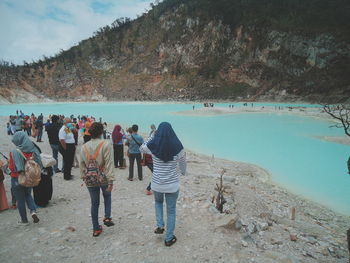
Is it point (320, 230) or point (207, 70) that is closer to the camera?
point (320, 230)

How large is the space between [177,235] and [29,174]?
258cm

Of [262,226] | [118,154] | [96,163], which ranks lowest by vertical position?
[262,226]

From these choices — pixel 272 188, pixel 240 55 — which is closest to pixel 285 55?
pixel 240 55

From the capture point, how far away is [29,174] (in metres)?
3.90

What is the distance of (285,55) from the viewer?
68.0 m

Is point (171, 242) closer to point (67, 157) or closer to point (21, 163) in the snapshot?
point (21, 163)

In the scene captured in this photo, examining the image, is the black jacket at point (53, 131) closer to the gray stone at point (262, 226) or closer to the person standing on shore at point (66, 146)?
the person standing on shore at point (66, 146)

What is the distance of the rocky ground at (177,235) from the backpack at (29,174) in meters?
0.85

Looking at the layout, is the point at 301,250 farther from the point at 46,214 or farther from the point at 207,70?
the point at 207,70

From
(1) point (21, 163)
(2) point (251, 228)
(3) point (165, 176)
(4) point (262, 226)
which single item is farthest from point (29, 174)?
(4) point (262, 226)

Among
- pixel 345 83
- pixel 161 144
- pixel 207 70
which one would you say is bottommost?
pixel 161 144

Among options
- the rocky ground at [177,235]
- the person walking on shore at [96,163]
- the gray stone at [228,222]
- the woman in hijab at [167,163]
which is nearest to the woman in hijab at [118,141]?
the rocky ground at [177,235]

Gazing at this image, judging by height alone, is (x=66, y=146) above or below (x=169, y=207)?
above

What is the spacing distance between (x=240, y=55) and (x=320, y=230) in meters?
74.6
